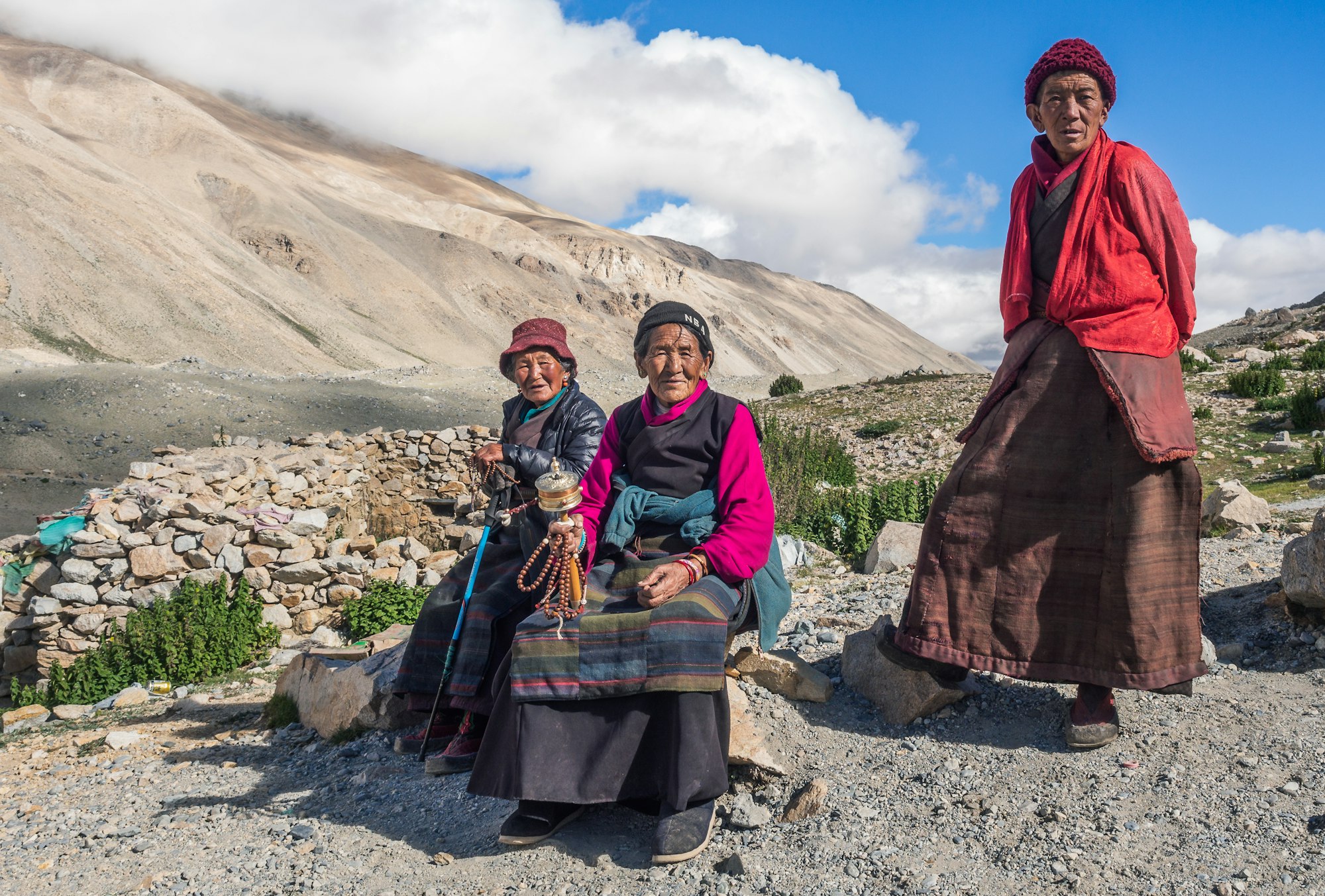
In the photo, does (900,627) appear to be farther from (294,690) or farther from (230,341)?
(230,341)

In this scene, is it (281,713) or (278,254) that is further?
(278,254)

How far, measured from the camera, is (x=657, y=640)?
291 centimetres

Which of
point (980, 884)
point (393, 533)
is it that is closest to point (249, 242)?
point (393, 533)

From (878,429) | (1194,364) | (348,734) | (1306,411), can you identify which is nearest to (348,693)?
(348,734)

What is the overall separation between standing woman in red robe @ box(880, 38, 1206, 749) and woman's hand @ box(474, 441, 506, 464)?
1.82 m

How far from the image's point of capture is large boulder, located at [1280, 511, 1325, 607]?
364cm

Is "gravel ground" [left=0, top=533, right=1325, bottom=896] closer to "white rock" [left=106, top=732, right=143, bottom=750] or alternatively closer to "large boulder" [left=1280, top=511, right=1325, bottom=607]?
"large boulder" [left=1280, top=511, right=1325, bottom=607]

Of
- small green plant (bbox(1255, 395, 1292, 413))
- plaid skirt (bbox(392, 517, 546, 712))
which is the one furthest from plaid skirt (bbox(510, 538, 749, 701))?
small green plant (bbox(1255, 395, 1292, 413))

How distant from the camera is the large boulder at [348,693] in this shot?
4418mm

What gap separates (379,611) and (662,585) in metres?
4.80

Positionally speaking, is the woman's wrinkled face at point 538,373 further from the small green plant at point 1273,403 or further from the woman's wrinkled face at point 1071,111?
the small green plant at point 1273,403

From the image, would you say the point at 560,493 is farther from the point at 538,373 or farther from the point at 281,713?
the point at 281,713

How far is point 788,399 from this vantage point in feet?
65.8

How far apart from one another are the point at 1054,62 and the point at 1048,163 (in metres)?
0.35
